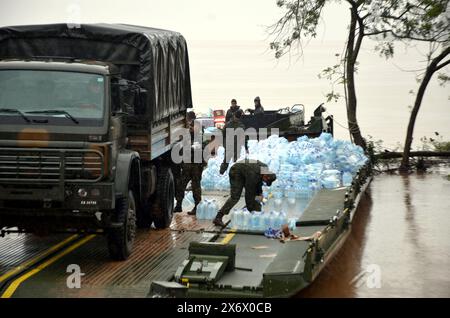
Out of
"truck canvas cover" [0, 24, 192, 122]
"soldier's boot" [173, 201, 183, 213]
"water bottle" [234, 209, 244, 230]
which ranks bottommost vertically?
"soldier's boot" [173, 201, 183, 213]

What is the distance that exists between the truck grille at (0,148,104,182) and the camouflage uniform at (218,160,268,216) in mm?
3706

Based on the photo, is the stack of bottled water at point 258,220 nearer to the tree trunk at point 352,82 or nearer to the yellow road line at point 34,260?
the yellow road line at point 34,260

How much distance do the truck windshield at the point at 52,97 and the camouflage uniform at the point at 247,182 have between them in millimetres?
3535

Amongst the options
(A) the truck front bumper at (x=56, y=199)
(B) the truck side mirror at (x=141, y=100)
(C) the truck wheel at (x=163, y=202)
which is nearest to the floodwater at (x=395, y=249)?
(A) the truck front bumper at (x=56, y=199)

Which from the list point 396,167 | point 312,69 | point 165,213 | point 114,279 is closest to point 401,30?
point 396,167

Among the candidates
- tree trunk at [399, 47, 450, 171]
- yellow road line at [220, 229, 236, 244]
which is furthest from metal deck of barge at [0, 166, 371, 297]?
tree trunk at [399, 47, 450, 171]

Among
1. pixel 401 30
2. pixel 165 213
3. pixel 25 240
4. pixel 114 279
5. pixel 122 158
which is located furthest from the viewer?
pixel 401 30

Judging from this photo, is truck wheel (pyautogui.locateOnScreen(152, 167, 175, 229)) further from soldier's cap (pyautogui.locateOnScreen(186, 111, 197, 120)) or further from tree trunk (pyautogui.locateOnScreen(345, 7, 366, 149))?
tree trunk (pyautogui.locateOnScreen(345, 7, 366, 149))

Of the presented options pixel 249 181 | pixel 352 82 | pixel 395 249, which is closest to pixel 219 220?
pixel 249 181

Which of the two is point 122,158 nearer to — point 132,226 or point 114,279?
point 132,226

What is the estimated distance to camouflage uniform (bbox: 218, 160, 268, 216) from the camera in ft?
50.4

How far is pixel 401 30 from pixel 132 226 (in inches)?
520

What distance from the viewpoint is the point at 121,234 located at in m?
12.9
